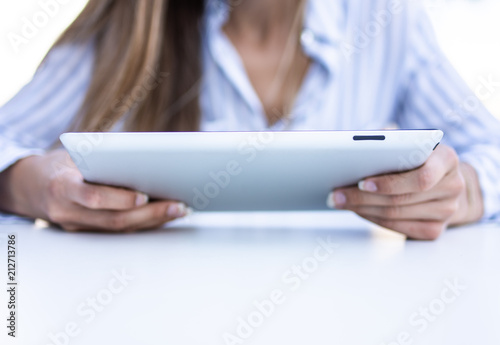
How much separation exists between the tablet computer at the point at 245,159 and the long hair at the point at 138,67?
0.44 meters

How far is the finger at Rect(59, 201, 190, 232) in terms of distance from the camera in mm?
626

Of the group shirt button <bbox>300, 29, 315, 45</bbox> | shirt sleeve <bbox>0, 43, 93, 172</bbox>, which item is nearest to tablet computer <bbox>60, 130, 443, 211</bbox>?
shirt sleeve <bbox>0, 43, 93, 172</bbox>

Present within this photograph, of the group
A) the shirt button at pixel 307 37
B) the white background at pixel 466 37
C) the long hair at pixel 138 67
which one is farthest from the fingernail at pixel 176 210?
the white background at pixel 466 37

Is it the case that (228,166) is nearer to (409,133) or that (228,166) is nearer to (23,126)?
(409,133)

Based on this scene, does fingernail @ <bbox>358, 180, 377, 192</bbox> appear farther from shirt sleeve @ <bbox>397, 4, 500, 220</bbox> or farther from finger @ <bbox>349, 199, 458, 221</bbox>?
shirt sleeve @ <bbox>397, 4, 500, 220</bbox>

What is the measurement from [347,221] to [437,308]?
0.44m

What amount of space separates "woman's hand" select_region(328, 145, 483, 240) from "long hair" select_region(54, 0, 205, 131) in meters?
0.57

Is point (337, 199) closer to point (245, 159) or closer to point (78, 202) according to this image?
point (245, 159)

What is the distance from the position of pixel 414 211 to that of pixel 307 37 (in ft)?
2.47

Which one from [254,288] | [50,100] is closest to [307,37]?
[50,100]

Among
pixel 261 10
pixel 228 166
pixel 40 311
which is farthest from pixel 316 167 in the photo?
pixel 261 10

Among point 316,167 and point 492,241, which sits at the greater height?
point 316,167

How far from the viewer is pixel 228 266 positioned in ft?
1.62

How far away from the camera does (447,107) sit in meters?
1.07
